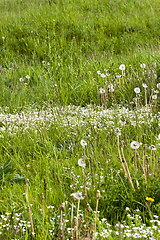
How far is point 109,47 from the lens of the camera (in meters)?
8.49

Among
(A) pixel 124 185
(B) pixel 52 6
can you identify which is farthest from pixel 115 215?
(B) pixel 52 6

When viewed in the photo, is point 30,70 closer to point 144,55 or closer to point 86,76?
point 86,76

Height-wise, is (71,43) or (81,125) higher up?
(71,43)

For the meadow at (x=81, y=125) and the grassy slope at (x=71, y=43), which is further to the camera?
the grassy slope at (x=71, y=43)

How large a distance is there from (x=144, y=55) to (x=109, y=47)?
2.49 metres

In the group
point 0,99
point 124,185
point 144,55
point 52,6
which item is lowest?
point 124,185

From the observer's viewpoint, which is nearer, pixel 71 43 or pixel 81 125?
pixel 81 125

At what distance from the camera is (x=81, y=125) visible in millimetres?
3639

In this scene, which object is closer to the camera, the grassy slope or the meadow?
the meadow

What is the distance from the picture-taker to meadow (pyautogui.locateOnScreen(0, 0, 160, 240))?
2004 mm

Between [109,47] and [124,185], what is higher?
Result: [109,47]

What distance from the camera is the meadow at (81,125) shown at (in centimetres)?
200

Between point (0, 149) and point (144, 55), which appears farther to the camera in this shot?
point (144, 55)

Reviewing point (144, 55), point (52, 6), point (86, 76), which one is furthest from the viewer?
point (52, 6)
